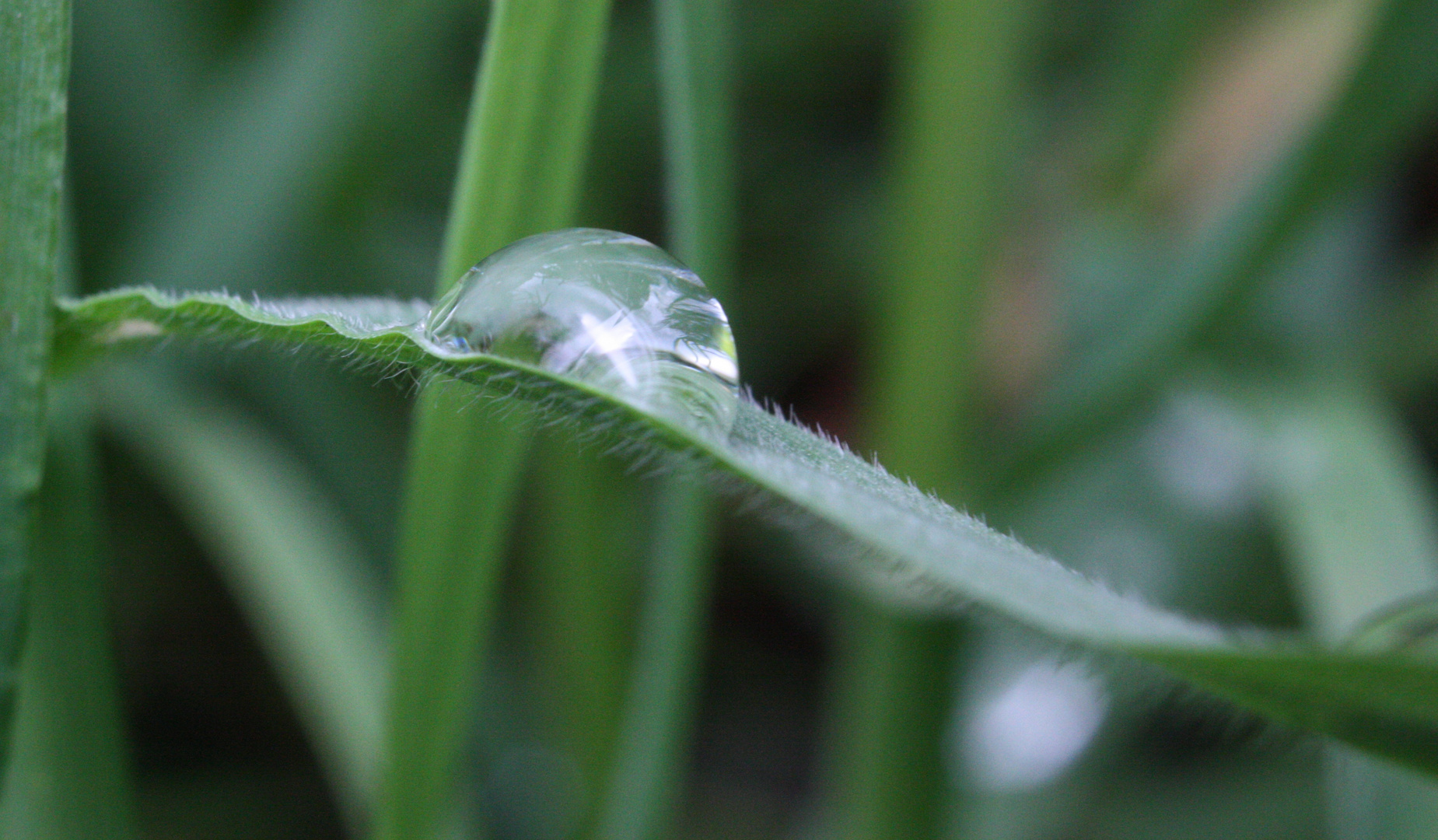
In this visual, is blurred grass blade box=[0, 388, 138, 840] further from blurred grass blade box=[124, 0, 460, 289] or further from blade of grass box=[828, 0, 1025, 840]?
blade of grass box=[828, 0, 1025, 840]

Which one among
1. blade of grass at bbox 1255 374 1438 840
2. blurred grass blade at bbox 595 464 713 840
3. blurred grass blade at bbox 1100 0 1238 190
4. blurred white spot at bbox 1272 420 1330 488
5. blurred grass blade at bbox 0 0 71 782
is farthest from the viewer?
blurred grass blade at bbox 1100 0 1238 190

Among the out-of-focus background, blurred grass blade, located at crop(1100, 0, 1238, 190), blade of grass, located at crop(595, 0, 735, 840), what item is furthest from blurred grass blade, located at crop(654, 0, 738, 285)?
blurred grass blade, located at crop(1100, 0, 1238, 190)

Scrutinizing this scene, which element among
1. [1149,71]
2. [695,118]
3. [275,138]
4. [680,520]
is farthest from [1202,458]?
[275,138]

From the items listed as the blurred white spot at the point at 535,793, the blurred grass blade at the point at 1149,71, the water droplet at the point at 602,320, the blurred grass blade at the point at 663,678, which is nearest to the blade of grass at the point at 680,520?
the blurred grass blade at the point at 663,678

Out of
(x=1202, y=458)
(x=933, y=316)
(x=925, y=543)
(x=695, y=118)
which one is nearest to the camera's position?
(x=925, y=543)

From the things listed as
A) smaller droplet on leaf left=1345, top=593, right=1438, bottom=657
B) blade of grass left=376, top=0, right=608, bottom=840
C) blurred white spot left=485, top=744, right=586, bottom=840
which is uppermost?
blade of grass left=376, top=0, right=608, bottom=840

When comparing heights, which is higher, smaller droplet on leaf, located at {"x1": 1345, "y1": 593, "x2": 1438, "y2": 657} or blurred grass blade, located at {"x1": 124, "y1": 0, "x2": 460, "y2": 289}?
blurred grass blade, located at {"x1": 124, "y1": 0, "x2": 460, "y2": 289}

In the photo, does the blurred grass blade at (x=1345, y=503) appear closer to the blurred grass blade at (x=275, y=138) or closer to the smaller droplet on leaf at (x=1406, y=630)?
the smaller droplet on leaf at (x=1406, y=630)

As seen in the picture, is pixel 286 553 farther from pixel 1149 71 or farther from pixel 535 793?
pixel 1149 71
